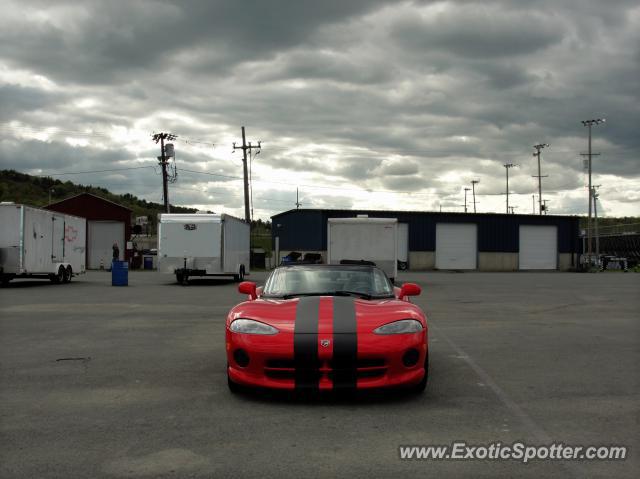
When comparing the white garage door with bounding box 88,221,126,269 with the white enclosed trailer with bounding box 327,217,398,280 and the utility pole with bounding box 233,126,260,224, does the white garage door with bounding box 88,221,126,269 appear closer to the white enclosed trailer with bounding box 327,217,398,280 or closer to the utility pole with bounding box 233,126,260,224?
the utility pole with bounding box 233,126,260,224

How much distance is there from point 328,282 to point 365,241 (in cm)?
1674

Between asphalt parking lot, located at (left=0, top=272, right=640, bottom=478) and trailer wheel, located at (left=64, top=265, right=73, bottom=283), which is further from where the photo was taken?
trailer wheel, located at (left=64, top=265, right=73, bottom=283)

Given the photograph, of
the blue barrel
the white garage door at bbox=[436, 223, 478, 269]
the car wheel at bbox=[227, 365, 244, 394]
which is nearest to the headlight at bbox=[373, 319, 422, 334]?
the car wheel at bbox=[227, 365, 244, 394]

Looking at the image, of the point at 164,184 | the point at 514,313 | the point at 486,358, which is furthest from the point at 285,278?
the point at 164,184

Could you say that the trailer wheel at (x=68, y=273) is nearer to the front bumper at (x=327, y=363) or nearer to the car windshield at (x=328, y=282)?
the car windshield at (x=328, y=282)

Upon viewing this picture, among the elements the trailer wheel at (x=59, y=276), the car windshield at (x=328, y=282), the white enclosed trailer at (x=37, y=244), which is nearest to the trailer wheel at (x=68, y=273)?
the white enclosed trailer at (x=37, y=244)

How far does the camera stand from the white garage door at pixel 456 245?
195 feet

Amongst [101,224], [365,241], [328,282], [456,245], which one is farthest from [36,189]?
[328,282]

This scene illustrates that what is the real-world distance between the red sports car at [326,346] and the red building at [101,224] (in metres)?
49.8

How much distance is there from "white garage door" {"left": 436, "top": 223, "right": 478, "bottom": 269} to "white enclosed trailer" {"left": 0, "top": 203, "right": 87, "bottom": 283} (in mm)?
36698

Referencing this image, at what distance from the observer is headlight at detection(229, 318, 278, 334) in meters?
6.11

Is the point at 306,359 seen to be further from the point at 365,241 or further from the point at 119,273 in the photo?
the point at 119,273

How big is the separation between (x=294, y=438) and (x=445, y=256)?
5569cm

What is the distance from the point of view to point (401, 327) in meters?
6.18
